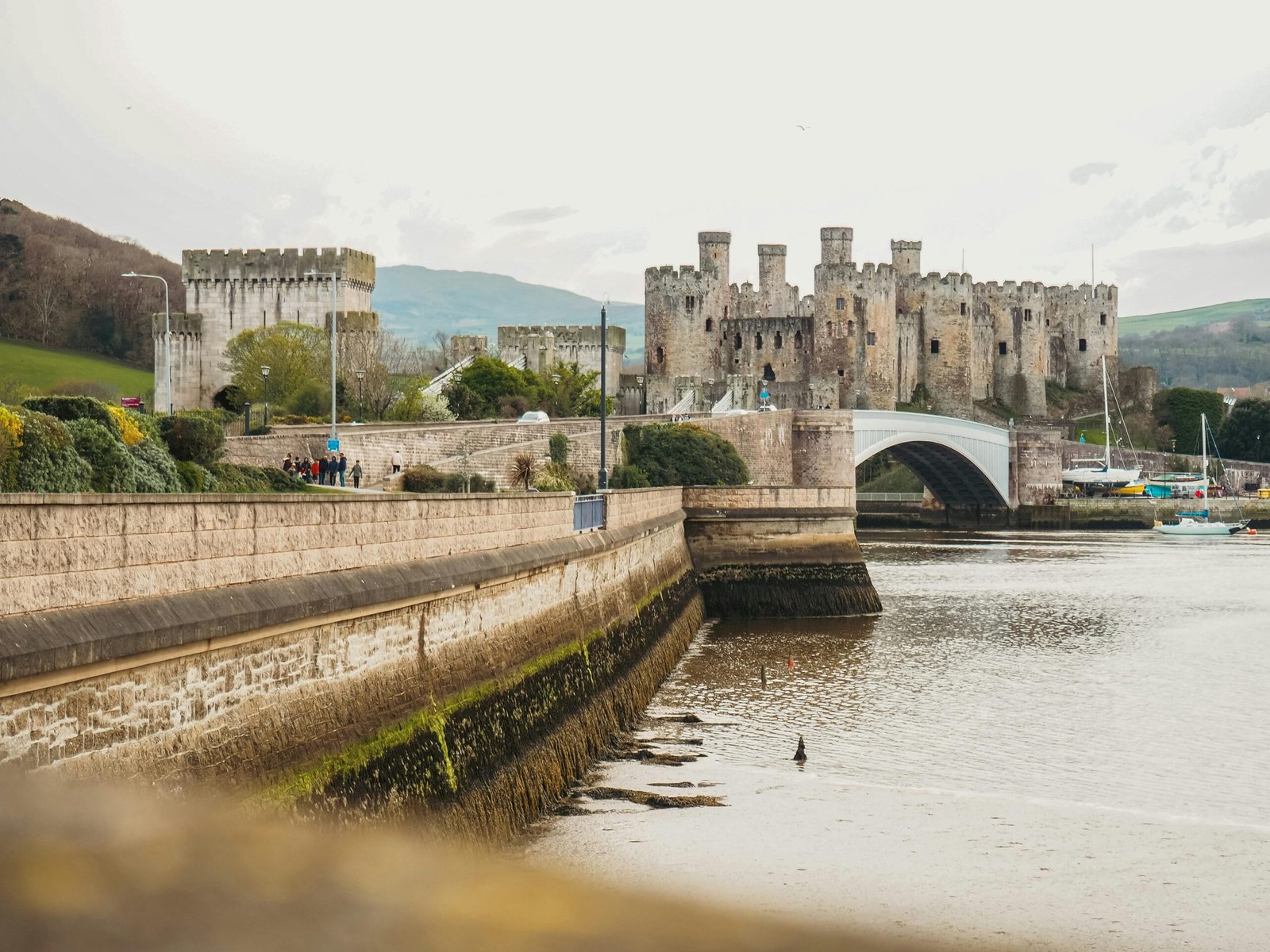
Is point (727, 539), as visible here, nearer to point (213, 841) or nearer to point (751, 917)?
point (751, 917)

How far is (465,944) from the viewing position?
5715 millimetres

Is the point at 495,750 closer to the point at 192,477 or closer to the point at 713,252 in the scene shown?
the point at 192,477

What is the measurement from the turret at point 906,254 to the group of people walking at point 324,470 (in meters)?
62.2

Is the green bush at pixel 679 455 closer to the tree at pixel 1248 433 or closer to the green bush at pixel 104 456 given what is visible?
the green bush at pixel 104 456

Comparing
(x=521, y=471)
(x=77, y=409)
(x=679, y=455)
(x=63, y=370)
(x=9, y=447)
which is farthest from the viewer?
(x=63, y=370)

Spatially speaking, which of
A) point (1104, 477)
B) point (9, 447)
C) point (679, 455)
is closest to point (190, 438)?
point (9, 447)

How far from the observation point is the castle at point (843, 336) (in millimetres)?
77750

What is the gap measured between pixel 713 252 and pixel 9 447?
2636 inches

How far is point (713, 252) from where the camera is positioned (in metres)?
80.0

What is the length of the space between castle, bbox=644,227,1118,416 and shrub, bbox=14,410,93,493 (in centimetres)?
5202

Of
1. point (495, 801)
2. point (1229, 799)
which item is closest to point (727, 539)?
point (1229, 799)

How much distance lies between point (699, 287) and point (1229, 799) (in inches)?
2564

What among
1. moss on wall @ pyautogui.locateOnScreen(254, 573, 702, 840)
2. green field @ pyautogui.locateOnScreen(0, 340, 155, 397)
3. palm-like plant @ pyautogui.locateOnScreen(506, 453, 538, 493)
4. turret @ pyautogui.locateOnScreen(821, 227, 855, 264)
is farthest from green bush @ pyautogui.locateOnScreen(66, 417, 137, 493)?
turret @ pyautogui.locateOnScreen(821, 227, 855, 264)

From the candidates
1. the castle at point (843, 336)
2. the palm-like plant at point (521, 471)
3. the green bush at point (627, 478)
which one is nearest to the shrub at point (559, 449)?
the palm-like plant at point (521, 471)
